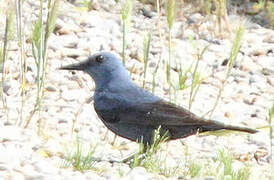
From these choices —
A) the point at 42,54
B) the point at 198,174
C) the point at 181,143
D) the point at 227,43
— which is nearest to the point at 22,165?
the point at 198,174

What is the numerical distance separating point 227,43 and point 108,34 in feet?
4.11

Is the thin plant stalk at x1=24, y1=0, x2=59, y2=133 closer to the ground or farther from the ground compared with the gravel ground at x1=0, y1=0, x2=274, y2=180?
farther from the ground

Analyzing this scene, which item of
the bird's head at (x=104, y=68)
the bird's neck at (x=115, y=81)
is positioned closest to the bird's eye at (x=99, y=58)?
the bird's head at (x=104, y=68)

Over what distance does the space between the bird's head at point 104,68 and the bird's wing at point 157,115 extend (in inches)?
11.8

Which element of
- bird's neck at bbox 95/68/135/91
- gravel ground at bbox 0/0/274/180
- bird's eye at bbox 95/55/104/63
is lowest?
gravel ground at bbox 0/0/274/180

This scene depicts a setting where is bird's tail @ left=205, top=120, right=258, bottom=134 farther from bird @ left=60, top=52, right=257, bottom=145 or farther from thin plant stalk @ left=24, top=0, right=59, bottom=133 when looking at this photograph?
thin plant stalk @ left=24, top=0, right=59, bottom=133

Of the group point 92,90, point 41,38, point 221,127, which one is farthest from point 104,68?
point 92,90

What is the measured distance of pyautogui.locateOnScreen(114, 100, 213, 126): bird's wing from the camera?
5.24 m

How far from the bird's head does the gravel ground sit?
0.37 meters

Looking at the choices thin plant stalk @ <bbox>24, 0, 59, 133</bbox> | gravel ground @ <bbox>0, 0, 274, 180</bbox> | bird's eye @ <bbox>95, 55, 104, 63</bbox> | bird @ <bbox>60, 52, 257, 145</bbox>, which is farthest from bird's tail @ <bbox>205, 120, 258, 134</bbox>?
thin plant stalk @ <bbox>24, 0, 59, 133</bbox>

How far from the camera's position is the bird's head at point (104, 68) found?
5.49 m

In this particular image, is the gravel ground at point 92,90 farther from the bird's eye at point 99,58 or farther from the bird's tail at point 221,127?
the bird's eye at point 99,58

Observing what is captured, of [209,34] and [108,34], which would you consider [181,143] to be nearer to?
[108,34]

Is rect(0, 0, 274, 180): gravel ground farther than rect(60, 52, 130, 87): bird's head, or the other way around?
rect(60, 52, 130, 87): bird's head
